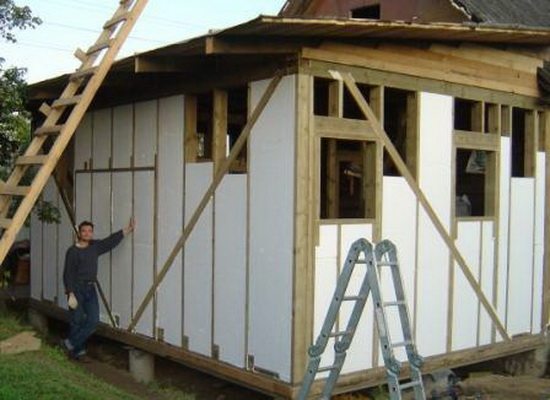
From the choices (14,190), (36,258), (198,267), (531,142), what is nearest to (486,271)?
(531,142)

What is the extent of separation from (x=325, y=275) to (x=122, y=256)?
3549mm

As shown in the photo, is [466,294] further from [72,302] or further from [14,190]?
[14,190]

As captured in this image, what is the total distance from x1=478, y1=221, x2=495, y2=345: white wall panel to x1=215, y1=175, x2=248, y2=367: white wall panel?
10.4 ft

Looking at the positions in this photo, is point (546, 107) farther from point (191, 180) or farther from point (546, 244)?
point (191, 180)

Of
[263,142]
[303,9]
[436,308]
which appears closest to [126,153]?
[263,142]

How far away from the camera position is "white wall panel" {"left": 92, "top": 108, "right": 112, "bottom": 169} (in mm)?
9883

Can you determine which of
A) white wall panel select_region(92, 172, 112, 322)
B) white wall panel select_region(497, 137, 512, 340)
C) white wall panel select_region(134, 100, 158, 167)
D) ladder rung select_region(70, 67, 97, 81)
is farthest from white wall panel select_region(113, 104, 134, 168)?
white wall panel select_region(497, 137, 512, 340)

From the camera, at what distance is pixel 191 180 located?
8.27 meters

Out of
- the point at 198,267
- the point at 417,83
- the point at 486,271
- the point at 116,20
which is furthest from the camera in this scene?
the point at 486,271

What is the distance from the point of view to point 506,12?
1116 centimetres

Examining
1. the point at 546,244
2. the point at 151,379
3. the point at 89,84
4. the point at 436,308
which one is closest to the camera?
the point at 89,84

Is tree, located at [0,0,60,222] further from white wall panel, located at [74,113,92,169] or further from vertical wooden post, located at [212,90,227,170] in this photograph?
vertical wooden post, located at [212,90,227,170]

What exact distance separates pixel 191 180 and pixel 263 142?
1381mm

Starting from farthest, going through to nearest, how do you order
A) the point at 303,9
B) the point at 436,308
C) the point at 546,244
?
the point at 303,9, the point at 546,244, the point at 436,308
